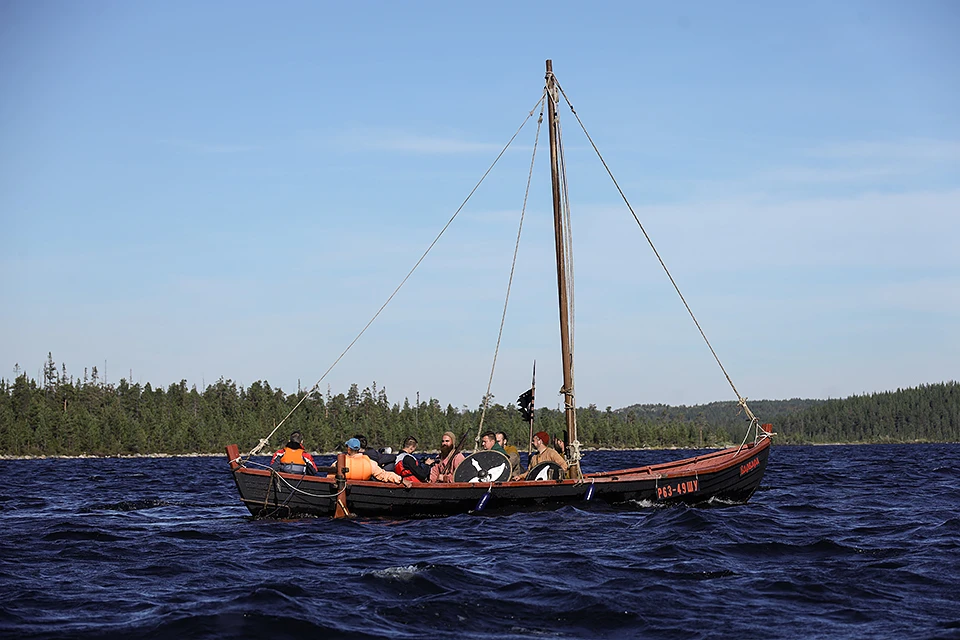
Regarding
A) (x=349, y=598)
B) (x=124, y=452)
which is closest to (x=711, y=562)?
(x=349, y=598)

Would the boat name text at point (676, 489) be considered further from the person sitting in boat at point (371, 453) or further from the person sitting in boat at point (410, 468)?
the person sitting in boat at point (371, 453)

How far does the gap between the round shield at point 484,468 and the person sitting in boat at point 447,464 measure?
576 mm

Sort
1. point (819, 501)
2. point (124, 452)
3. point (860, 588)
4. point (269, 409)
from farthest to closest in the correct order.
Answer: point (269, 409) → point (124, 452) → point (819, 501) → point (860, 588)

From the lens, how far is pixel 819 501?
31.3 metres

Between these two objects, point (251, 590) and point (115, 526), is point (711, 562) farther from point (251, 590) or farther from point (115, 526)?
point (115, 526)

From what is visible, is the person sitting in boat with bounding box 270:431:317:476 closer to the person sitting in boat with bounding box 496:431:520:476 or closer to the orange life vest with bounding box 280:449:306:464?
the orange life vest with bounding box 280:449:306:464

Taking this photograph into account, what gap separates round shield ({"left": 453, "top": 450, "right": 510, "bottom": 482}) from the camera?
1003 inches

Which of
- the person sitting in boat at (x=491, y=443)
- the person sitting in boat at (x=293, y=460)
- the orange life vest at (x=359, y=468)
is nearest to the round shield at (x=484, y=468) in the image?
the person sitting in boat at (x=491, y=443)

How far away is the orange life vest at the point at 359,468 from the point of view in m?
25.2

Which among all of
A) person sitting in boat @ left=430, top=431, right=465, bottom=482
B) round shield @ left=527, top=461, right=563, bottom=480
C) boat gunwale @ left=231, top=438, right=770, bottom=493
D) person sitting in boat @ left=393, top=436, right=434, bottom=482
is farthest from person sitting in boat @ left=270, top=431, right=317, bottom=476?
round shield @ left=527, top=461, right=563, bottom=480

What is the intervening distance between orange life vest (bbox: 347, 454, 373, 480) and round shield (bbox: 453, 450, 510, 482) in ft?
7.55

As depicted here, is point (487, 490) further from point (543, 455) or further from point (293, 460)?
point (293, 460)

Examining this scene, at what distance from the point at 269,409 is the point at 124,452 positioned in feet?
142

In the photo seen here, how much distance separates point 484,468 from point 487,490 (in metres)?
0.81
